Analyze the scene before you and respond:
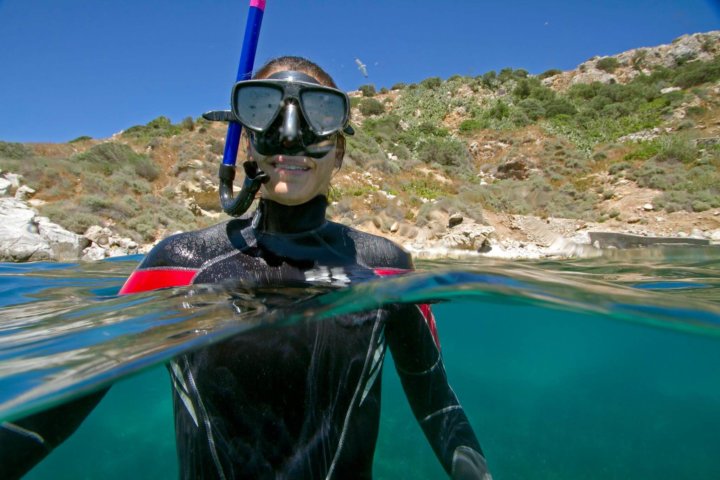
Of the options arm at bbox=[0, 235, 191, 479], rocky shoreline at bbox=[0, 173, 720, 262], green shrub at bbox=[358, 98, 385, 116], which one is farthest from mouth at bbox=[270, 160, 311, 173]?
green shrub at bbox=[358, 98, 385, 116]

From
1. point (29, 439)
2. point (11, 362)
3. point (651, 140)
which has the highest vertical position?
point (651, 140)

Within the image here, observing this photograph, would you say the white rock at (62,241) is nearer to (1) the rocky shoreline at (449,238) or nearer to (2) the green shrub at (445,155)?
(1) the rocky shoreline at (449,238)

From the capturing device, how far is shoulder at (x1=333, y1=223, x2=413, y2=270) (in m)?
2.44

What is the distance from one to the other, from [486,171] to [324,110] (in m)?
21.9

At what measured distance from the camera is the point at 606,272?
18.3 ft

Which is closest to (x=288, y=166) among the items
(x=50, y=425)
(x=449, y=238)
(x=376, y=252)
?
(x=376, y=252)

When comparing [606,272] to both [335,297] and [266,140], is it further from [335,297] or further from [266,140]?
[266,140]

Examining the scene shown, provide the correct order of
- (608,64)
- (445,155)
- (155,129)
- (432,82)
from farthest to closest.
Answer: (432,82)
(608,64)
(155,129)
(445,155)

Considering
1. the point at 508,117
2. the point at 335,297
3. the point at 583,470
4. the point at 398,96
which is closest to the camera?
the point at 335,297

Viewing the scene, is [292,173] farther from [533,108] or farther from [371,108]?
[371,108]

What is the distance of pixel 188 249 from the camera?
2082mm

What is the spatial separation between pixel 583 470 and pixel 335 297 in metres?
9.55

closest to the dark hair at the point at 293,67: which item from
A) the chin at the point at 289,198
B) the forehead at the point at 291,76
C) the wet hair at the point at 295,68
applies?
the wet hair at the point at 295,68

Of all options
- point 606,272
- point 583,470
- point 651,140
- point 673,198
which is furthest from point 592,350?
point 651,140
